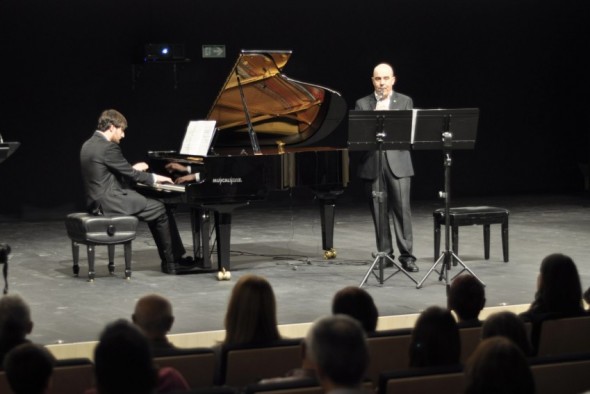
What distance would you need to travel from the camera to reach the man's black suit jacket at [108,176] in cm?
825

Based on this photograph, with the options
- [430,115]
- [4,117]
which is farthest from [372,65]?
[430,115]

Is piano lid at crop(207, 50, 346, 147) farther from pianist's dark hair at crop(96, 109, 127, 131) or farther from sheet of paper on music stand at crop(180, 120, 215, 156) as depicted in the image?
pianist's dark hair at crop(96, 109, 127, 131)

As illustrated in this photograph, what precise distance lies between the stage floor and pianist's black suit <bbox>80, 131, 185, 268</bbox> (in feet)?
1.58

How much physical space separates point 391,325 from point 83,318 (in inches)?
76.2

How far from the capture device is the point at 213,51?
13.1 meters

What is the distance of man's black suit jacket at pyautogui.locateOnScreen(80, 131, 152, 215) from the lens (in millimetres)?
8250

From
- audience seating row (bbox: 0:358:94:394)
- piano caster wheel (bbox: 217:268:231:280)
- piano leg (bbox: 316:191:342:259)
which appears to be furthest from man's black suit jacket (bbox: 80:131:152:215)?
audience seating row (bbox: 0:358:94:394)

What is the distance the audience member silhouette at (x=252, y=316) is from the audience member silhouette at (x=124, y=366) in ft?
2.96

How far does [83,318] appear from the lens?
6.70 meters

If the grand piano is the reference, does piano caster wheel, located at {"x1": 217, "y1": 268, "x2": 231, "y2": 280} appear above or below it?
below

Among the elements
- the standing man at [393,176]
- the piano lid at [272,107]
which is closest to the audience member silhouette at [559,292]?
the standing man at [393,176]

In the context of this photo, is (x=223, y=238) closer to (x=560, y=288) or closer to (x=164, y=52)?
(x=560, y=288)

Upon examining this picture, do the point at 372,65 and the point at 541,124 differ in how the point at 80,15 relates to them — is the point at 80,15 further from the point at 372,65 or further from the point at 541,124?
the point at 541,124

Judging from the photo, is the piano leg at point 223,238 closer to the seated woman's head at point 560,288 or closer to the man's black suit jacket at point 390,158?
the man's black suit jacket at point 390,158
